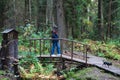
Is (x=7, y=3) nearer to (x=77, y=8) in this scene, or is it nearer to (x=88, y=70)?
(x=77, y=8)

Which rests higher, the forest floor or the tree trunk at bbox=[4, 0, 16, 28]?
the tree trunk at bbox=[4, 0, 16, 28]

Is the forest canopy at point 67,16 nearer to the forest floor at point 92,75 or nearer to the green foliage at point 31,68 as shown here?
the green foliage at point 31,68

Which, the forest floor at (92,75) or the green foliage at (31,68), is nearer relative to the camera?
the forest floor at (92,75)

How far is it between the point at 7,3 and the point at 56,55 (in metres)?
16.3

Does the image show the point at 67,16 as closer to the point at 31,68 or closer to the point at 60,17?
the point at 60,17

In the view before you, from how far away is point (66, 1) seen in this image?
27.5 m

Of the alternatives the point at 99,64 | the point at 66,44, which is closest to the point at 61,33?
the point at 66,44

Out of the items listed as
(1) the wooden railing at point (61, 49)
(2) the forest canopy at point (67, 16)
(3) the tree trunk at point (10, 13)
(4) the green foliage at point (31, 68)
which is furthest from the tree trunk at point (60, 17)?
(3) the tree trunk at point (10, 13)

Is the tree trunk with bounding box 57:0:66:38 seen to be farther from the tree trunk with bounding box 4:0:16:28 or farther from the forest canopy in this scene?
the tree trunk with bounding box 4:0:16:28

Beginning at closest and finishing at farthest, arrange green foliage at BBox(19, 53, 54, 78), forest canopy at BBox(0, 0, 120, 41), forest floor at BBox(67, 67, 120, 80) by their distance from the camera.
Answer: forest floor at BBox(67, 67, 120, 80) < green foliage at BBox(19, 53, 54, 78) < forest canopy at BBox(0, 0, 120, 41)

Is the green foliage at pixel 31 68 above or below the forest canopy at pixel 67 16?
below

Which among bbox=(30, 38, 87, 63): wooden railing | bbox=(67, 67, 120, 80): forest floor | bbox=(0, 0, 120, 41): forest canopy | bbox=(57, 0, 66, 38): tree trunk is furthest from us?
bbox=(0, 0, 120, 41): forest canopy

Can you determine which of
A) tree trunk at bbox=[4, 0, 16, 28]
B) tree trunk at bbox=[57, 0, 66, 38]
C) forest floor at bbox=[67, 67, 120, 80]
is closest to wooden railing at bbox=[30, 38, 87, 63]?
tree trunk at bbox=[57, 0, 66, 38]

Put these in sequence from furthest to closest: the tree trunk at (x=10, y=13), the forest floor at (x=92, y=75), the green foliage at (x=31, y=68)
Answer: the tree trunk at (x=10, y=13) → the green foliage at (x=31, y=68) → the forest floor at (x=92, y=75)
